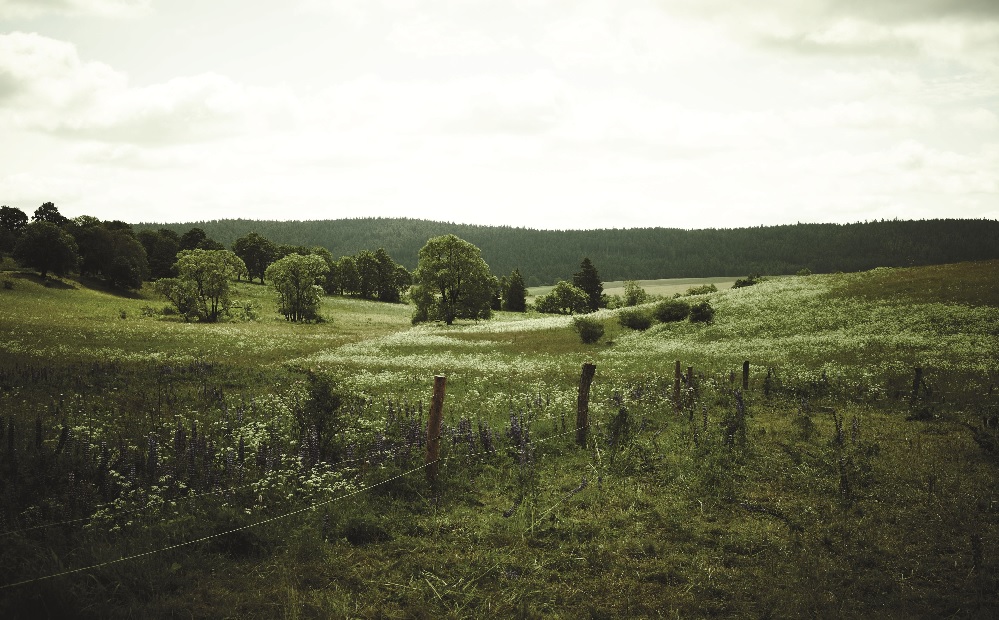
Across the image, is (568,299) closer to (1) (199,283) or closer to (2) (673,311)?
(2) (673,311)

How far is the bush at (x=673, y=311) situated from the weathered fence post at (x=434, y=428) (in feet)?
143

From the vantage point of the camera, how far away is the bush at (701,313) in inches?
1895

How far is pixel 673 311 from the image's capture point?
164ft

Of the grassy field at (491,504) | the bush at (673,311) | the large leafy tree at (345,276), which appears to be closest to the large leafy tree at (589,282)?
the large leafy tree at (345,276)

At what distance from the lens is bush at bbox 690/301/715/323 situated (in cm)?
4812

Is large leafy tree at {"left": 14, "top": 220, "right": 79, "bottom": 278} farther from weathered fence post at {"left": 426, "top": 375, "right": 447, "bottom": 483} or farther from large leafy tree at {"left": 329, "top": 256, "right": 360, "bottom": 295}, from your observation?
weathered fence post at {"left": 426, "top": 375, "right": 447, "bottom": 483}

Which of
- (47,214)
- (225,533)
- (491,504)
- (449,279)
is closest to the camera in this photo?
A: (225,533)

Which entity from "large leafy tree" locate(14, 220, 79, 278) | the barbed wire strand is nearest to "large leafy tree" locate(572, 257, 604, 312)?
"large leafy tree" locate(14, 220, 79, 278)

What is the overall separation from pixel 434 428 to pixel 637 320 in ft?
142

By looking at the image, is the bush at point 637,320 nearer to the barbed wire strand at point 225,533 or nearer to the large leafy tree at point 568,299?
the barbed wire strand at point 225,533

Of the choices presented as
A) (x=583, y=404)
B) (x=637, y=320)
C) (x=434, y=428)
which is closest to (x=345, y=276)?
(x=637, y=320)

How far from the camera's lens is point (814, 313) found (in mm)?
44469

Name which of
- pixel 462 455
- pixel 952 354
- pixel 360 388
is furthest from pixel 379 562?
pixel 952 354

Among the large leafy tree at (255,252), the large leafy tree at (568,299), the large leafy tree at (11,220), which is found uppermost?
the large leafy tree at (11,220)
